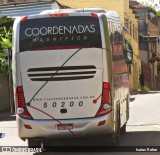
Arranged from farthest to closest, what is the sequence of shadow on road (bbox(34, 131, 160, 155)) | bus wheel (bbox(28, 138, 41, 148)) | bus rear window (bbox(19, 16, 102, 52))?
shadow on road (bbox(34, 131, 160, 155)) < bus wheel (bbox(28, 138, 41, 148)) < bus rear window (bbox(19, 16, 102, 52))

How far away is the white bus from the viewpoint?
39.5ft

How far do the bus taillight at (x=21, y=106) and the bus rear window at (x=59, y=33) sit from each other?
925 millimetres

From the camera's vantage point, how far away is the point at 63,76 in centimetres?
1213

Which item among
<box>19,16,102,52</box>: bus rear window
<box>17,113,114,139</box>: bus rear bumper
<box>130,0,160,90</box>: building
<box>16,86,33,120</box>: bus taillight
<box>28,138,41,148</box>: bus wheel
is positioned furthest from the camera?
<box>130,0,160,90</box>: building

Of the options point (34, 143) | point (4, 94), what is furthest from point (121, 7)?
point (34, 143)

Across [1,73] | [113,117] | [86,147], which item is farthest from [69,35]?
[1,73]

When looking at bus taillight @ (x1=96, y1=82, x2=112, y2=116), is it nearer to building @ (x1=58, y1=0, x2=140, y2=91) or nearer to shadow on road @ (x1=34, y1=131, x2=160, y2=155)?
shadow on road @ (x1=34, y1=131, x2=160, y2=155)

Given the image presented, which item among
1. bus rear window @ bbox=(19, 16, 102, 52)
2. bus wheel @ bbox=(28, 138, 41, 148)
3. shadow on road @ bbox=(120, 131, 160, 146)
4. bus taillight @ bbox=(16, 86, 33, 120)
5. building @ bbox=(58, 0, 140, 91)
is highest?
bus rear window @ bbox=(19, 16, 102, 52)

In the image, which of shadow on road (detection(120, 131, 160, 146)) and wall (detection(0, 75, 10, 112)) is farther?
wall (detection(0, 75, 10, 112))

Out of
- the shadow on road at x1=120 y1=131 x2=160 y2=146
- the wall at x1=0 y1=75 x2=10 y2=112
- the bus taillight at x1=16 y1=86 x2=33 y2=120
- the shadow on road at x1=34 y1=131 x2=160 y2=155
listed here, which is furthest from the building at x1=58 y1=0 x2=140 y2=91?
the bus taillight at x1=16 y1=86 x2=33 y2=120

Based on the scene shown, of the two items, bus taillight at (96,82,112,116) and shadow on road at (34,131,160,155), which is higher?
bus taillight at (96,82,112,116)

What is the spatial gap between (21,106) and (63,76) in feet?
3.71

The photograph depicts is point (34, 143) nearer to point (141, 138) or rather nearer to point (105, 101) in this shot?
point (105, 101)

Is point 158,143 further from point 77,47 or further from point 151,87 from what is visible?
point 151,87
